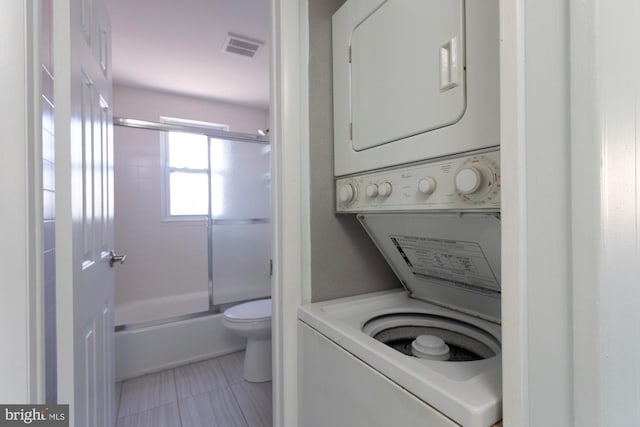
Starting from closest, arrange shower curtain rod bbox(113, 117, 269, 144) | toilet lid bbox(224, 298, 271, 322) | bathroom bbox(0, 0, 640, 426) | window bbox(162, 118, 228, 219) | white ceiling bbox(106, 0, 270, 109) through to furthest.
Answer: bathroom bbox(0, 0, 640, 426) → white ceiling bbox(106, 0, 270, 109) → toilet lid bbox(224, 298, 271, 322) → shower curtain rod bbox(113, 117, 269, 144) → window bbox(162, 118, 228, 219)

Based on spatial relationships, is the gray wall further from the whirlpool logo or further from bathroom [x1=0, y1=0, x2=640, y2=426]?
the whirlpool logo

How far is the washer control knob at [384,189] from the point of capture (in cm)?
96

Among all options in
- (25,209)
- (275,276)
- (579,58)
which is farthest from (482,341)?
(25,209)

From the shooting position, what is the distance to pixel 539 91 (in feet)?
1.53

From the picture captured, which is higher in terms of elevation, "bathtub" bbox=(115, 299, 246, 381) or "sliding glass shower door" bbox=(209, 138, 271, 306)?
"sliding glass shower door" bbox=(209, 138, 271, 306)

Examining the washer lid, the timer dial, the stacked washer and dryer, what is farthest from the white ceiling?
the timer dial

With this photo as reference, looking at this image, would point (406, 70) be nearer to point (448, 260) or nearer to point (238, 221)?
point (448, 260)

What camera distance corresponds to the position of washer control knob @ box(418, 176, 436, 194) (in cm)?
81

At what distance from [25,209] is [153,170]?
2.75 m

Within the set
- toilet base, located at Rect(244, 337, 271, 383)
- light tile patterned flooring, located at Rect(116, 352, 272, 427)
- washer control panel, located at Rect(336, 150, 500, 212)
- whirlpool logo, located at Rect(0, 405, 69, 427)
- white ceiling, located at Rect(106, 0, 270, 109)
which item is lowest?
light tile patterned flooring, located at Rect(116, 352, 272, 427)

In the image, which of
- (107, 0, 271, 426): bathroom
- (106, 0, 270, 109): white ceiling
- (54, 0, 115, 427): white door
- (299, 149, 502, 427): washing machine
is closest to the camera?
(299, 149, 502, 427): washing machine

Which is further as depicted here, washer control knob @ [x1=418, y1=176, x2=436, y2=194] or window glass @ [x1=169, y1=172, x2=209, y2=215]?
window glass @ [x1=169, y1=172, x2=209, y2=215]

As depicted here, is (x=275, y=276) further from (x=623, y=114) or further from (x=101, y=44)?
(x=101, y=44)

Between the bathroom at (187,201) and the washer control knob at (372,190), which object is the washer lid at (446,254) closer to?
the washer control knob at (372,190)
